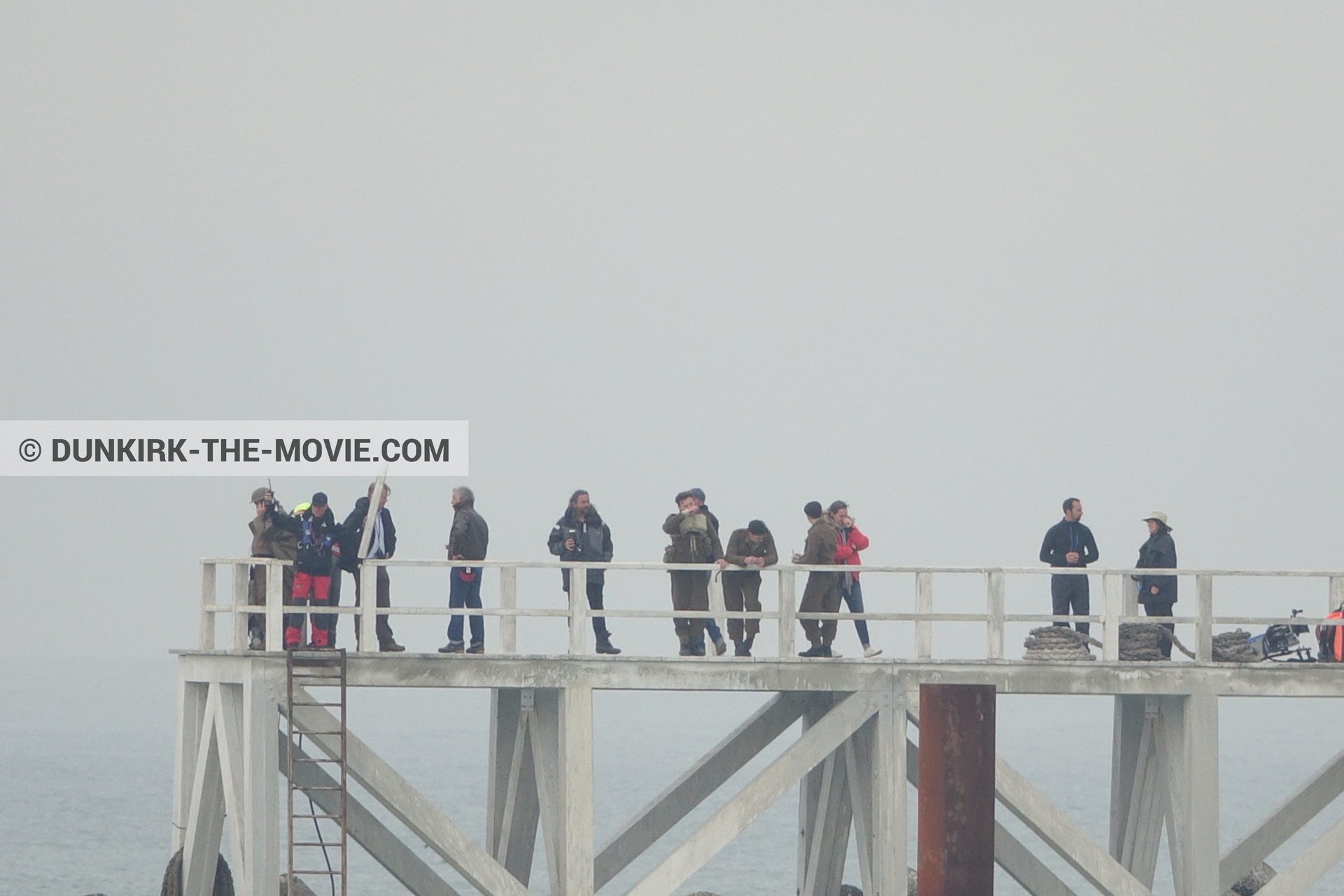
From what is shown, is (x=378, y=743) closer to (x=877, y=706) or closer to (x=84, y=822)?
(x=84, y=822)

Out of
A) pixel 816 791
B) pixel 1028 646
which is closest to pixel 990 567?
pixel 1028 646

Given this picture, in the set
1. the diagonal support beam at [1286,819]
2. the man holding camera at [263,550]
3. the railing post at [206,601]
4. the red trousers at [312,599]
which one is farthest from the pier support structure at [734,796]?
the diagonal support beam at [1286,819]

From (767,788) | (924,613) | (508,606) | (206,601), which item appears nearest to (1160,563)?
(924,613)

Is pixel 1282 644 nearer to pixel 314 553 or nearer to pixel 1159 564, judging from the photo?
pixel 1159 564

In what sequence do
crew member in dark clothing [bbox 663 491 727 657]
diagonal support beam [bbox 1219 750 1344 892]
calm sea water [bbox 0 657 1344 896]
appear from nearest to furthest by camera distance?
crew member in dark clothing [bbox 663 491 727 657]
diagonal support beam [bbox 1219 750 1344 892]
calm sea water [bbox 0 657 1344 896]

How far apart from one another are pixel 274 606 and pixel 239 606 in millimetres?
533

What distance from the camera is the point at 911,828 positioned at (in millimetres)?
90312

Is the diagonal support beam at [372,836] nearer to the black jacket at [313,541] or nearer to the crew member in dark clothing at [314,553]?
the crew member in dark clothing at [314,553]

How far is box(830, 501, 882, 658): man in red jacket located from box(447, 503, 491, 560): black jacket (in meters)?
4.02

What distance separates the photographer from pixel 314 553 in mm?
26359

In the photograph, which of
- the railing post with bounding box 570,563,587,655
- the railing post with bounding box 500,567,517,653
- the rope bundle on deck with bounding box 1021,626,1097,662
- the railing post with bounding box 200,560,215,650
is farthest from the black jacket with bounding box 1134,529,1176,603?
the railing post with bounding box 200,560,215,650

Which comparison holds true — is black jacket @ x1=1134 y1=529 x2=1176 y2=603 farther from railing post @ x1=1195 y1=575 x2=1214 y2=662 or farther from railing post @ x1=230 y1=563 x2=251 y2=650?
railing post @ x1=230 y1=563 x2=251 y2=650

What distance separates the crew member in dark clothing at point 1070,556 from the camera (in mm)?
28625

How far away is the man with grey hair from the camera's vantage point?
2683 cm
